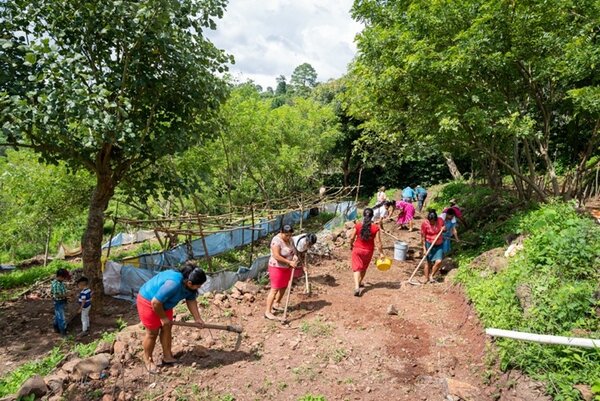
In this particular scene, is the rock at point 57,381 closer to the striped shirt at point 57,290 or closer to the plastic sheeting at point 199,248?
the striped shirt at point 57,290

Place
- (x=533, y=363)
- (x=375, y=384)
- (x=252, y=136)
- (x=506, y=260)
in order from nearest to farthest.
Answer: (x=533, y=363), (x=375, y=384), (x=506, y=260), (x=252, y=136)

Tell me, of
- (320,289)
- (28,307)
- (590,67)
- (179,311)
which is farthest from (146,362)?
(590,67)

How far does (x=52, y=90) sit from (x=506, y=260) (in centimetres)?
720

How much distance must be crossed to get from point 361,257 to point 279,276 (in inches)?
64.5

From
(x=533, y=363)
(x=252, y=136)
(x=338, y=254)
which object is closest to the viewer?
(x=533, y=363)

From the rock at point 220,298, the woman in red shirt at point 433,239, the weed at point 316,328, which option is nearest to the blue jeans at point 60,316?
the rock at point 220,298

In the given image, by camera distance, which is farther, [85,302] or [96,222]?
[96,222]

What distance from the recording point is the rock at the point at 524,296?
4470 millimetres

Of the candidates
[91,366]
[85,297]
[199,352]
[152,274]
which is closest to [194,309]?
[199,352]

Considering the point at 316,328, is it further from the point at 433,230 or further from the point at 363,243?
the point at 433,230

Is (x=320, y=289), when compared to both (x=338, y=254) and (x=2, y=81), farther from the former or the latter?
(x=2, y=81)

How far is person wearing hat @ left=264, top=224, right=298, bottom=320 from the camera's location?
561 cm

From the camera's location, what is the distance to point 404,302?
6457 mm

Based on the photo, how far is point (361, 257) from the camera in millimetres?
6574
